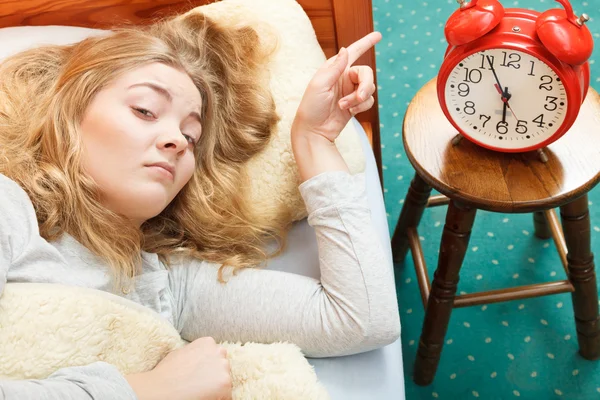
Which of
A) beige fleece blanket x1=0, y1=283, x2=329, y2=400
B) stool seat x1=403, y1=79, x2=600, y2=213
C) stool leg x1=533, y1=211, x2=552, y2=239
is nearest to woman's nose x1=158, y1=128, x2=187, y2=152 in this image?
beige fleece blanket x1=0, y1=283, x2=329, y2=400

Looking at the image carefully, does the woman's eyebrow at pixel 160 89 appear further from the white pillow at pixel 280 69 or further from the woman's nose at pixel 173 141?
the white pillow at pixel 280 69

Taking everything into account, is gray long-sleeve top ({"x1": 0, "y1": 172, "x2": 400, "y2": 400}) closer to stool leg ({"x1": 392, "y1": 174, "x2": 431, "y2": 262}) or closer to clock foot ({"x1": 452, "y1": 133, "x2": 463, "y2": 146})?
clock foot ({"x1": 452, "y1": 133, "x2": 463, "y2": 146})

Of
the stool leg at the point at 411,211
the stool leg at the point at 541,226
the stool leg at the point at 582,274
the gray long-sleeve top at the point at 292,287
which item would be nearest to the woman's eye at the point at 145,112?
the gray long-sleeve top at the point at 292,287

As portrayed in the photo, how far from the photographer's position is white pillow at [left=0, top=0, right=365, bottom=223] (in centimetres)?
111

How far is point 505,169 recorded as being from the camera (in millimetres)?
1047

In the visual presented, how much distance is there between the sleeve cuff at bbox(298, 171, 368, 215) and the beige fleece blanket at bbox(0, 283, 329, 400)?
23 centimetres

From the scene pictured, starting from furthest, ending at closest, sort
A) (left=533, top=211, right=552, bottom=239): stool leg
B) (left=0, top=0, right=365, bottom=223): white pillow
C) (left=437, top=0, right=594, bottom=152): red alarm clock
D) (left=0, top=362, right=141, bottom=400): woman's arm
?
(left=533, top=211, right=552, bottom=239): stool leg < (left=0, top=0, right=365, bottom=223): white pillow < (left=437, top=0, right=594, bottom=152): red alarm clock < (left=0, top=362, right=141, bottom=400): woman's arm

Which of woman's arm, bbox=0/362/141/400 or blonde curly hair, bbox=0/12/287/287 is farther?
blonde curly hair, bbox=0/12/287/287

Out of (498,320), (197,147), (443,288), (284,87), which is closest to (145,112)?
(197,147)

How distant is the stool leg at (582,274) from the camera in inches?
44.7

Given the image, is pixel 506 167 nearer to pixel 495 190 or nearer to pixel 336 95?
pixel 495 190

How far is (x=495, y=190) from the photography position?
3.32 feet

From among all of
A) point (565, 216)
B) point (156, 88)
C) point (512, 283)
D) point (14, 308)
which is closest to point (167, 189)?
point (156, 88)

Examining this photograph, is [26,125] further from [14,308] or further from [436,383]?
[436,383]
